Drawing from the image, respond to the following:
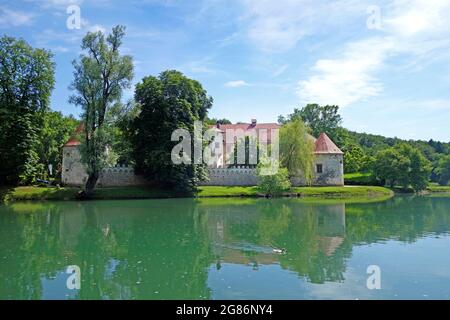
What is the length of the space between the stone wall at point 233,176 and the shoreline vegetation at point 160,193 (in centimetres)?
355

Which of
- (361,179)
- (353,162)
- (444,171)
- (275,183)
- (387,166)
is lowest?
(275,183)

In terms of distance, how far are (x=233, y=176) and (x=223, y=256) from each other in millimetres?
32926

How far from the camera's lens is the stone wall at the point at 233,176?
149 feet

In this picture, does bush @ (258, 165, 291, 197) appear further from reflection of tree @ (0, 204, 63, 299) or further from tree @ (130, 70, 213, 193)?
reflection of tree @ (0, 204, 63, 299)

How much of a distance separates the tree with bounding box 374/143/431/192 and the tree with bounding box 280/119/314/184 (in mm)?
11699

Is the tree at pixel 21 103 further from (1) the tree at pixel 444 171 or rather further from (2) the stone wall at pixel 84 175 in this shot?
(1) the tree at pixel 444 171

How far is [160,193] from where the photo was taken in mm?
38281

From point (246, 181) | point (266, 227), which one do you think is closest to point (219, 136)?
point (246, 181)

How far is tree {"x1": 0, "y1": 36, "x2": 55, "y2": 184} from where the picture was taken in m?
36.0

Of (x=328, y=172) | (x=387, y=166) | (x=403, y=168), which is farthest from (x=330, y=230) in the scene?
(x=403, y=168)

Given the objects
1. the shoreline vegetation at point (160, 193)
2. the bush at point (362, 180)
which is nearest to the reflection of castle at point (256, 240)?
the shoreline vegetation at point (160, 193)

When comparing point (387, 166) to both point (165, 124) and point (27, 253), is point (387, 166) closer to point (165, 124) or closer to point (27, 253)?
point (165, 124)
